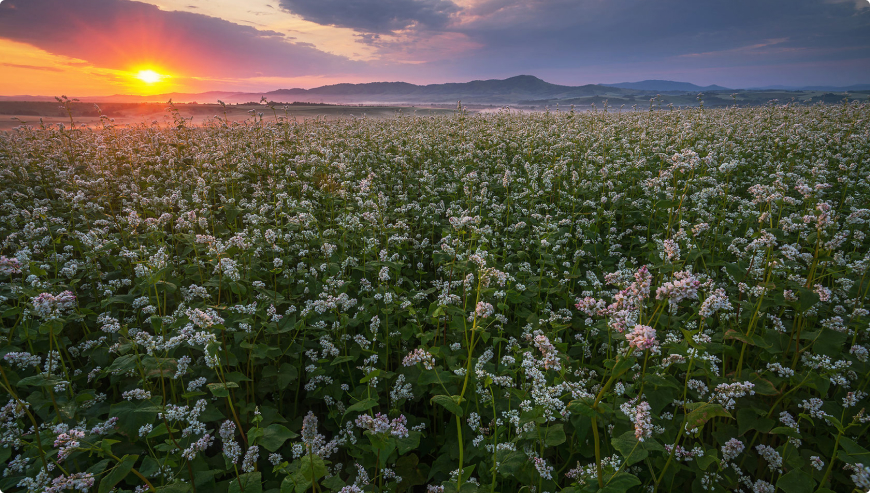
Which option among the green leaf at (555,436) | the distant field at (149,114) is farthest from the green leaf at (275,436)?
the distant field at (149,114)

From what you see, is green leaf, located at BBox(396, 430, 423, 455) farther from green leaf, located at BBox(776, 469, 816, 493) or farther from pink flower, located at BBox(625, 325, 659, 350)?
green leaf, located at BBox(776, 469, 816, 493)

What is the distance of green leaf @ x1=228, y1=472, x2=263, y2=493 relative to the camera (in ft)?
8.63

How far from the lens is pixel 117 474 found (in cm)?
276

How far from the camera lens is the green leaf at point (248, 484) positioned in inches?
104

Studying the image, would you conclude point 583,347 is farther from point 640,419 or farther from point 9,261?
point 9,261

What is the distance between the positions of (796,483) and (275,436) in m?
3.93

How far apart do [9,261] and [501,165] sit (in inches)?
412

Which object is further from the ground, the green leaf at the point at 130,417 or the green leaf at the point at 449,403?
the green leaf at the point at 449,403

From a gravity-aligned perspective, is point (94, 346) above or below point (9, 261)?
below

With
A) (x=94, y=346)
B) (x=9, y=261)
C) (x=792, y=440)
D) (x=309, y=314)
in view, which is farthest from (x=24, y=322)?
(x=792, y=440)

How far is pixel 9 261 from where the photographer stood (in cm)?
321

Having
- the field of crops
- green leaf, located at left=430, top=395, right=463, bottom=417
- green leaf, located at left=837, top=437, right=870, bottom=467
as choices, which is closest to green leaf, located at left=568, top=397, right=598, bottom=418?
the field of crops

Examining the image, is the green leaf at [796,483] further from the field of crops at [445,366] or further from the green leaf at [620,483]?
the green leaf at [620,483]

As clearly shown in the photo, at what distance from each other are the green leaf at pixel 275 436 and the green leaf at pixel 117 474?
3.05 ft
